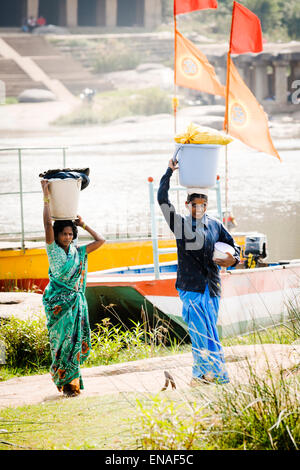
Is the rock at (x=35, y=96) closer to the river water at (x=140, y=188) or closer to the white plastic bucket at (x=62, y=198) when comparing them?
the river water at (x=140, y=188)

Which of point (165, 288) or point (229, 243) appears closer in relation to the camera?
point (229, 243)

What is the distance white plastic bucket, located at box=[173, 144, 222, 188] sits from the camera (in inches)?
202

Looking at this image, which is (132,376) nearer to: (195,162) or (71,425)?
(71,425)

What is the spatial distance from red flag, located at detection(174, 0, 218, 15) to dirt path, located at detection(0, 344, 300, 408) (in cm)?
483

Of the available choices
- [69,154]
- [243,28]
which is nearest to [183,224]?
[243,28]

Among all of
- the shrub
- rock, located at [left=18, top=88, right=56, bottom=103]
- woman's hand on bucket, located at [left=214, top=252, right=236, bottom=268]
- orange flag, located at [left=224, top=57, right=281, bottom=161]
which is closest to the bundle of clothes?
woman's hand on bucket, located at [left=214, top=252, right=236, bottom=268]

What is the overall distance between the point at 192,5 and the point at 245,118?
155 cm

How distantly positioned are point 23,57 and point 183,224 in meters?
29.1

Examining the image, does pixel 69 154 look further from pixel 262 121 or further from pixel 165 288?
pixel 165 288

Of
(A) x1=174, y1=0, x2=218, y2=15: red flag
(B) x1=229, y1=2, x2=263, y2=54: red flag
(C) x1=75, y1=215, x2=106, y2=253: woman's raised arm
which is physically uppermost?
(A) x1=174, y1=0, x2=218, y2=15: red flag

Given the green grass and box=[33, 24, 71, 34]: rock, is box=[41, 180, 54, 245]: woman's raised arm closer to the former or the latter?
the green grass

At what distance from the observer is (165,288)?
7238 millimetres

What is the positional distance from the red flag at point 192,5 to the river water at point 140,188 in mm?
5278

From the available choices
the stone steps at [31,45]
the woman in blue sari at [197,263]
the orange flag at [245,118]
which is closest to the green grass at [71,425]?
the woman in blue sari at [197,263]
